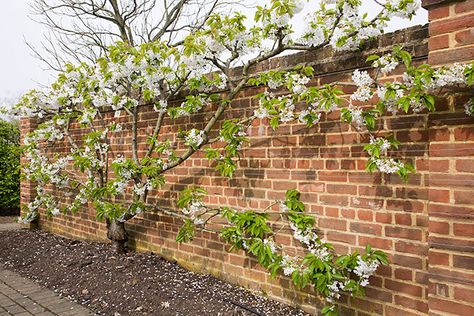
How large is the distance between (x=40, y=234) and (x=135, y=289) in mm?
4075

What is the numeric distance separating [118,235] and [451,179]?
4.03m

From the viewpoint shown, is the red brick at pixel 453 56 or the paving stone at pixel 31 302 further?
the paving stone at pixel 31 302

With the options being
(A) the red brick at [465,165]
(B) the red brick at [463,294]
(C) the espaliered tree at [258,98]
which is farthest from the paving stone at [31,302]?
(A) the red brick at [465,165]

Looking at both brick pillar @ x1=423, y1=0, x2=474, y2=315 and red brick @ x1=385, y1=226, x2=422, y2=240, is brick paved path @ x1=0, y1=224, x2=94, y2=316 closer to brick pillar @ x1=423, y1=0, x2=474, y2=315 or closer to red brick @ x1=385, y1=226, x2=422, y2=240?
red brick @ x1=385, y1=226, x2=422, y2=240

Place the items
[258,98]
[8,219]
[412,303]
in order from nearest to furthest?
[412,303]
[258,98]
[8,219]

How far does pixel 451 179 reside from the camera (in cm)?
227

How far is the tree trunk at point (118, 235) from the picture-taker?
16.9 feet

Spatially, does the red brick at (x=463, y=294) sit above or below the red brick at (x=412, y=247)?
below

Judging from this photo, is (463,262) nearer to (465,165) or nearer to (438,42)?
(465,165)

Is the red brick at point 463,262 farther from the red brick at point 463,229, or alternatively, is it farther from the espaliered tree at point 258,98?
the espaliered tree at point 258,98

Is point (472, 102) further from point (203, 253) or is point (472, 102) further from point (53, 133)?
point (53, 133)

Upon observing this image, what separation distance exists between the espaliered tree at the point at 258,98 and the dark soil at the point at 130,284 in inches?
16.3

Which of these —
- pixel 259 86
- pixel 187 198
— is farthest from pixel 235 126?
pixel 187 198

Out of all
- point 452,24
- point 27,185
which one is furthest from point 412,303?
point 27,185
